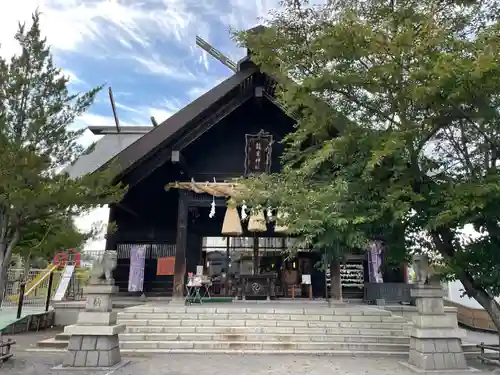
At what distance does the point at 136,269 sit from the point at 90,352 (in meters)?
7.03

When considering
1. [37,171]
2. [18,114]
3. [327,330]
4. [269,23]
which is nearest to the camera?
[37,171]

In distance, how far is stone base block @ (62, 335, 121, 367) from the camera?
5.80 meters

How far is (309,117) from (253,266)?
23.6ft

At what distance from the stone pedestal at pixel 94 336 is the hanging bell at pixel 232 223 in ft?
17.2

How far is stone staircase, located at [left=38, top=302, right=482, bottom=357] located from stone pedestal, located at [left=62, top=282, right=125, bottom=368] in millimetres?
1339

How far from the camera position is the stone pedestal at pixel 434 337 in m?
5.81

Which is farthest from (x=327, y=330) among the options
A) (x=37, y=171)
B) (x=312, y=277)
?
(x=37, y=171)

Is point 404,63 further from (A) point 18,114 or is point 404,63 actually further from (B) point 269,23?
(A) point 18,114

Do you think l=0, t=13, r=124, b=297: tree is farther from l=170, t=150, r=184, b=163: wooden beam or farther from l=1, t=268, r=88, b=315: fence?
l=1, t=268, r=88, b=315: fence

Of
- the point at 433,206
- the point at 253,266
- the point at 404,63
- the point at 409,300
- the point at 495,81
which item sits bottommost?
the point at 409,300

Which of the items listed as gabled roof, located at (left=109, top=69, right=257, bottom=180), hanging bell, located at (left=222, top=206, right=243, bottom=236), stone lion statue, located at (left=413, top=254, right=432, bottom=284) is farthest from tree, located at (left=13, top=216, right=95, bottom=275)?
stone lion statue, located at (left=413, top=254, right=432, bottom=284)

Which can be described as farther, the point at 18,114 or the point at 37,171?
the point at 18,114

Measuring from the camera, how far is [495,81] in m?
4.58

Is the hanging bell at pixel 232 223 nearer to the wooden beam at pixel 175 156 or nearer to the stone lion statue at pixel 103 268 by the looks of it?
the wooden beam at pixel 175 156
